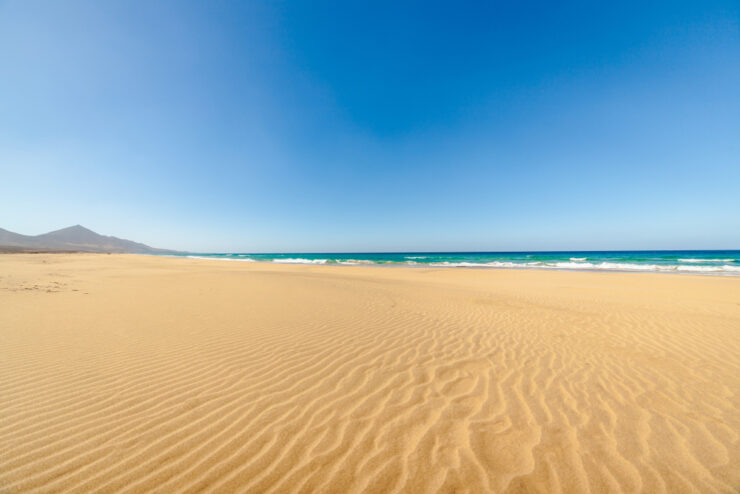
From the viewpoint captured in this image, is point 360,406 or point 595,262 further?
point 595,262

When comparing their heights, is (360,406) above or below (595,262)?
below

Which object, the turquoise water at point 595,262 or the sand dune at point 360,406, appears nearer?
the sand dune at point 360,406

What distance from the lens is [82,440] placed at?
2.71 meters

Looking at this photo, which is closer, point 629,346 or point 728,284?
point 629,346

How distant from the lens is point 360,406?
11.5ft

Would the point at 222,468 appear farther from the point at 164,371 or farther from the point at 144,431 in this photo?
the point at 164,371

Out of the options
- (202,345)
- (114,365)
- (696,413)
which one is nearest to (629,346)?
(696,413)

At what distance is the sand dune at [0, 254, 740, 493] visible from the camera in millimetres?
2438

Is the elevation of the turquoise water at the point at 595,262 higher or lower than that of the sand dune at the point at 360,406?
higher

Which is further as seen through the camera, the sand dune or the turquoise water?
the turquoise water

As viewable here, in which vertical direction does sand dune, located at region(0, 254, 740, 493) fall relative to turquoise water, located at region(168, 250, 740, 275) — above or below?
below

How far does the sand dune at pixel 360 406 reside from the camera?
2438mm

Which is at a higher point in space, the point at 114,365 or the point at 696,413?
the point at 114,365

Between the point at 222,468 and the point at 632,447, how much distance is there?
4048 millimetres
